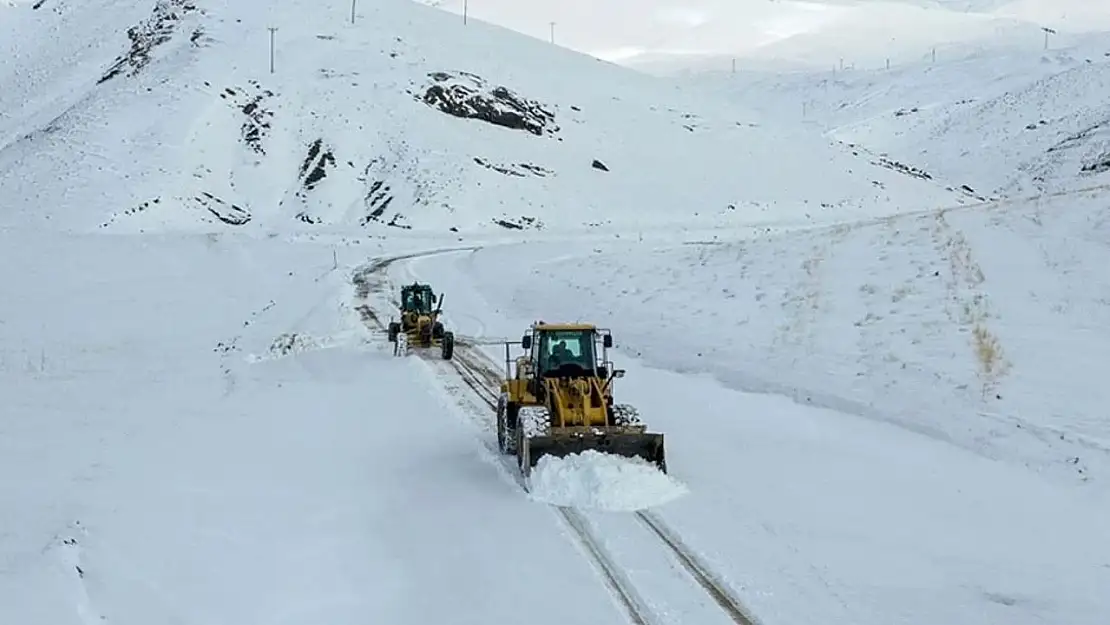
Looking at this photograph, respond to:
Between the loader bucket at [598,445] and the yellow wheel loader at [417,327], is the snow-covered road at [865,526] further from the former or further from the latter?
the yellow wheel loader at [417,327]

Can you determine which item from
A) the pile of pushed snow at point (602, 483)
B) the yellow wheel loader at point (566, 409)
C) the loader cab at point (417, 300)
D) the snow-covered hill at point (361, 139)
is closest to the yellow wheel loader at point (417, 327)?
the loader cab at point (417, 300)

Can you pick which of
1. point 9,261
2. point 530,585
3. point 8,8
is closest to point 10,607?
point 530,585

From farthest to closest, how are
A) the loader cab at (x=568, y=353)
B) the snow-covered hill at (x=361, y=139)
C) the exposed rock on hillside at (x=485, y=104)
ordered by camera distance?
the exposed rock on hillside at (x=485, y=104) → the snow-covered hill at (x=361, y=139) → the loader cab at (x=568, y=353)

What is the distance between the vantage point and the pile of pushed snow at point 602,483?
13180mm

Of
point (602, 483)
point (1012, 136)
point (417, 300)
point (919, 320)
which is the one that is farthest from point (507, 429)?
point (1012, 136)

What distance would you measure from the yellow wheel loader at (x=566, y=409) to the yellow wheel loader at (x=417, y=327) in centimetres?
975

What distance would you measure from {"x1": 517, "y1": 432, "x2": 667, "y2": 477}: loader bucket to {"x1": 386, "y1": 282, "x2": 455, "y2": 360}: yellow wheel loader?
470 inches

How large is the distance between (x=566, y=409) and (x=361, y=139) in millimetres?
63664

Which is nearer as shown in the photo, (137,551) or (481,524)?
(137,551)

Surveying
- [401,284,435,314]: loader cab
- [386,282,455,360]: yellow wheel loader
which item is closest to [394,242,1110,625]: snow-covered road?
[386,282,455,360]: yellow wheel loader

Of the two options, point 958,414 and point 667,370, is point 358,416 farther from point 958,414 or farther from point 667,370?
point 958,414

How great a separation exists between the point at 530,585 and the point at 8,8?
135 meters

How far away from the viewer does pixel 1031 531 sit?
12000 millimetres

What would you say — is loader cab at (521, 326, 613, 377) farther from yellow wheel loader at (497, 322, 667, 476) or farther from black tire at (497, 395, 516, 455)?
black tire at (497, 395, 516, 455)
